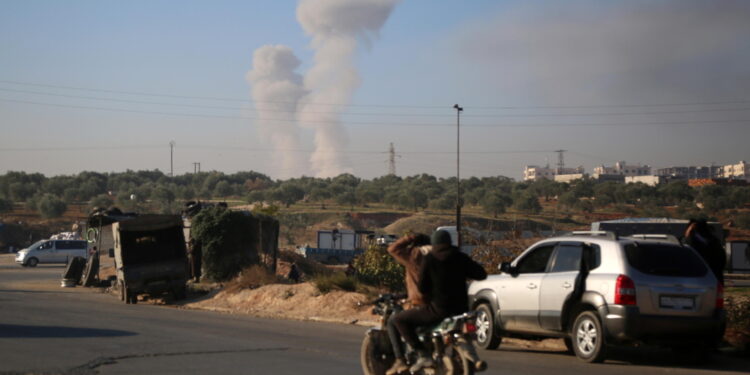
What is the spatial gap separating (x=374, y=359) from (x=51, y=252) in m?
48.9

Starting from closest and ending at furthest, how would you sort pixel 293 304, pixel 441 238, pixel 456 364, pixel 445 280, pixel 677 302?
1. pixel 456 364
2. pixel 445 280
3. pixel 441 238
4. pixel 677 302
5. pixel 293 304

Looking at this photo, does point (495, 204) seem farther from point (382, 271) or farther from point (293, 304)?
point (293, 304)

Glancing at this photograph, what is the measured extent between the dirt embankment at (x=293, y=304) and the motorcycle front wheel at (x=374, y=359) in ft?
25.9

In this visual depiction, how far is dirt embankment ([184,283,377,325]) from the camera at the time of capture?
18266 millimetres

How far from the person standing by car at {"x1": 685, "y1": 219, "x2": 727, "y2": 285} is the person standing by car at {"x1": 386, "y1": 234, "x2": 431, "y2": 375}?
6.94 meters

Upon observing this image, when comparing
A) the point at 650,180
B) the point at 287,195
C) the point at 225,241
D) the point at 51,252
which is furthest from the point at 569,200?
the point at 225,241

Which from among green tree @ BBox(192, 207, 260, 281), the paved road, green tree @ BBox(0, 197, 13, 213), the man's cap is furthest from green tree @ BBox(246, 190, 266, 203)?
the man's cap

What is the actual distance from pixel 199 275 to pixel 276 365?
16.8 meters

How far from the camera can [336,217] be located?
9025 cm

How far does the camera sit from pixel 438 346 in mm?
8305

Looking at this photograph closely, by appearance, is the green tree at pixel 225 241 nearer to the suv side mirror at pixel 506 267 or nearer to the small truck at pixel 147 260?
the small truck at pixel 147 260

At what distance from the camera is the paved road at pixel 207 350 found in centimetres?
1076

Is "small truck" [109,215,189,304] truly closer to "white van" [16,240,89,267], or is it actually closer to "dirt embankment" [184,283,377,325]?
"dirt embankment" [184,283,377,325]

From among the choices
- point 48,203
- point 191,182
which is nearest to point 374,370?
point 48,203
